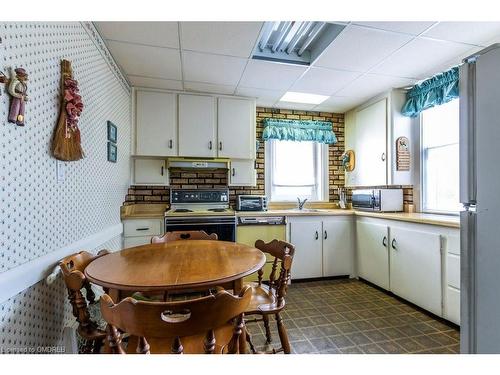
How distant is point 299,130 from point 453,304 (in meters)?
2.73

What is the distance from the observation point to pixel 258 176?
12.8ft

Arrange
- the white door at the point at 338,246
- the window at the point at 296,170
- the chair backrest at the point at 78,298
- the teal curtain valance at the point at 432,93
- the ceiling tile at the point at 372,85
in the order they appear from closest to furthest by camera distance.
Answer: the chair backrest at the point at 78,298 → the teal curtain valance at the point at 432,93 → the ceiling tile at the point at 372,85 → the white door at the point at 338,246 → the window at the point at 296,170

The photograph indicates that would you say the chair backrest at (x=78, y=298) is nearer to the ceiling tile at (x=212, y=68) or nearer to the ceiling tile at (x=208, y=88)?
the ceiling tile at (x=212, y=68)

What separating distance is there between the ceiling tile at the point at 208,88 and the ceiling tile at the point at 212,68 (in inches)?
3.8

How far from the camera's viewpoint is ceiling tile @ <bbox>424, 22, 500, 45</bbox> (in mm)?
1938

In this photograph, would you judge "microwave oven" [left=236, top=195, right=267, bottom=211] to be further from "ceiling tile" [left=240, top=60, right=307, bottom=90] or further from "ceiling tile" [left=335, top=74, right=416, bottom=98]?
"ceiling tile" [left=335, top=74, right=416, bottom=98]

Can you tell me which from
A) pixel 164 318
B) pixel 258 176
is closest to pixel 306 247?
pixel 258 176

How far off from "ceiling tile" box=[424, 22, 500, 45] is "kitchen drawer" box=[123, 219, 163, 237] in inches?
125

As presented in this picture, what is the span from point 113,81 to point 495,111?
112 inches

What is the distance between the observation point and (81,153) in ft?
5.54

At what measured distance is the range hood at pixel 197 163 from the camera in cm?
328

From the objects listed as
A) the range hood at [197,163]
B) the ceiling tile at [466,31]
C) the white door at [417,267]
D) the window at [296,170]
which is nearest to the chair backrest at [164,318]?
the white door at [417,267]

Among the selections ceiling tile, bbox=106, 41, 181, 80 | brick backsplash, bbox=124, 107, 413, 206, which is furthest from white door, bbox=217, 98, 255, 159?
ceiling tile, bbox=106, 41, 181, 80

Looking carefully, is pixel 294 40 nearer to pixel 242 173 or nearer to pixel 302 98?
pixel 302 98
